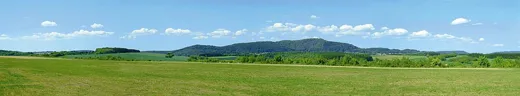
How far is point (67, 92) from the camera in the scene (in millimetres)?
30250

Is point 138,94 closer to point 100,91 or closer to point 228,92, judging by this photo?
point 100,91

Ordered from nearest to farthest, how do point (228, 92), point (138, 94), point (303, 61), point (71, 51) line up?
point (138, 94) < point (228, 92) < point (303, 61) < point (71, 51)

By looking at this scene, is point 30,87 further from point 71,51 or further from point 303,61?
point 71,51

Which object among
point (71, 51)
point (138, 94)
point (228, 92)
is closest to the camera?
point (138, 94)

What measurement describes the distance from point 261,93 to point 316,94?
3.67 meters

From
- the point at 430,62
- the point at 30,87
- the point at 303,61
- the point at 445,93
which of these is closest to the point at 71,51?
the point at 303,61

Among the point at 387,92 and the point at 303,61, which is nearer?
the point at 387,92

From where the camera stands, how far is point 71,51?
17575 cm

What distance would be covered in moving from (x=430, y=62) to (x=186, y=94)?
3921 inches

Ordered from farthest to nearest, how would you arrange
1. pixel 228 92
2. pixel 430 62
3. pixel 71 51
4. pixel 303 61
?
pixel 71 51 → pixel 303 61 → pixel 430 62 → pixel 228 92

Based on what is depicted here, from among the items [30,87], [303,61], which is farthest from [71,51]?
[30,87]

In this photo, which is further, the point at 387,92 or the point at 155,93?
the point at 387,92

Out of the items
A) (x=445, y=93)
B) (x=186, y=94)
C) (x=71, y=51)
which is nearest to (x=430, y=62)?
(x=445, y=93)

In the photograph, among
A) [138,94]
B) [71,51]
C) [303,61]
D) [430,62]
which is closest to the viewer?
[138,94]
